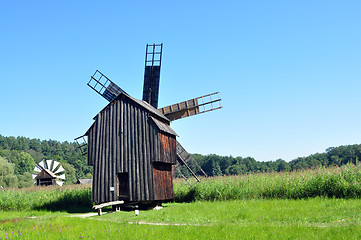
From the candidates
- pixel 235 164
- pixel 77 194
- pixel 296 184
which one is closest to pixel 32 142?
pixel 235 164

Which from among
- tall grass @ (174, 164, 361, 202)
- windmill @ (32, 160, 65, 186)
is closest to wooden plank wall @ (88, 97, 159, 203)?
tall grass @ (174, 164, 361, 202)

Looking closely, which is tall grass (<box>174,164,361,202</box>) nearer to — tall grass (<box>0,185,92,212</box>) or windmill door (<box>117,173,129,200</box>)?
windmill door (<box>117,173,129,200</box>)

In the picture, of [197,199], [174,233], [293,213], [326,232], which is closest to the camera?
[326,232]

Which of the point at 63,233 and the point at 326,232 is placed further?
the point at 63,233

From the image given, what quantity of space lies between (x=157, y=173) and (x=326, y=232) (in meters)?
11.5

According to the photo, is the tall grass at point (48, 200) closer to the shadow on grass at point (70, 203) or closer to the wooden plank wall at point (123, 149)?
the shadow on grass at point (70, 203)

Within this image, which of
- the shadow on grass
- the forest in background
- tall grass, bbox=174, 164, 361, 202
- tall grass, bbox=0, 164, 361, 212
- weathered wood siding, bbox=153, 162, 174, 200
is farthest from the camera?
the forest in background

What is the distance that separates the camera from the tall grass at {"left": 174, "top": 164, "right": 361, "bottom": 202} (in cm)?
1662

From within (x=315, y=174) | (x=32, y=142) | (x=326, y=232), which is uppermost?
(x=32, y=142)

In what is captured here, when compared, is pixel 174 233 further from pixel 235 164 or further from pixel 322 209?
pixel 235 164

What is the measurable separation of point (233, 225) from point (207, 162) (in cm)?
5587

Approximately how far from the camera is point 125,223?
11.7m

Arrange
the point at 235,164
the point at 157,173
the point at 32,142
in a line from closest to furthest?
1. the point at 157,173
2. the point at 235,164
3. the point at 32,142

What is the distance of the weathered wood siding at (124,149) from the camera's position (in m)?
18.7
